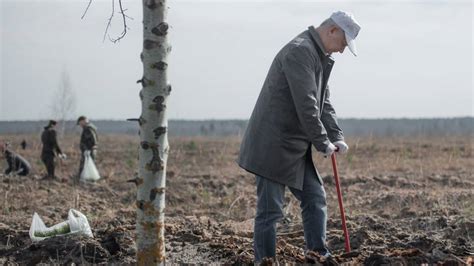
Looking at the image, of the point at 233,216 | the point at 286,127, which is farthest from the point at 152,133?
the point at 233,216

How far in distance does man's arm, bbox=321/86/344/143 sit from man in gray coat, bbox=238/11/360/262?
0.26 m

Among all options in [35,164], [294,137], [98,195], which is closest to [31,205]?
[98,195]

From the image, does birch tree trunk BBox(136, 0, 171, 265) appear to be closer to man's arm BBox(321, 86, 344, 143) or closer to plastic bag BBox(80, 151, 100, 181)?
man's arm BBox(321, 86, 344, 143)

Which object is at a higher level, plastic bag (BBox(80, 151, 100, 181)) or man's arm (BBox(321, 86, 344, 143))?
man's arm (BBox(321, 86, 344, 143))

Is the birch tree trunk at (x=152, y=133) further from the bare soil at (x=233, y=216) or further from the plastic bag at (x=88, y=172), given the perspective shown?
the plastic bag at (x=88, y=172)

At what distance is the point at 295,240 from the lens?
7.02m

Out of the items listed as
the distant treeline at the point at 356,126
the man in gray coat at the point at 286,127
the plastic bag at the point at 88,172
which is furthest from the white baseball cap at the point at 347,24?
the distant treeline at the point at 356,126

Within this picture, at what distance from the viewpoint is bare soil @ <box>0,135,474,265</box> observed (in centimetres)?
595

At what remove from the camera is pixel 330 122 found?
5723mm

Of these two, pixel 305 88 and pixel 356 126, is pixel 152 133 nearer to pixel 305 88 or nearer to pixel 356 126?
pixel 305 88

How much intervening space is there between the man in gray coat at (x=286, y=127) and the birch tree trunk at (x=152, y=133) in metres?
0.96

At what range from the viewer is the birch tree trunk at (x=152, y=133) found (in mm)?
4375

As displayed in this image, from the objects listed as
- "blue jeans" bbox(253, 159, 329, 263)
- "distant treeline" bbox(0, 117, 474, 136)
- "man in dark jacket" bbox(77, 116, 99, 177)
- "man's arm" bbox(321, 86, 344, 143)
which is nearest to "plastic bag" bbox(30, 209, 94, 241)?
"blue jeans" bbox(253, 159, 329, 263)

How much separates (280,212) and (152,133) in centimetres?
135
